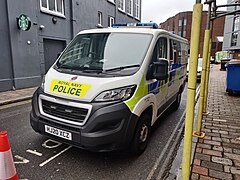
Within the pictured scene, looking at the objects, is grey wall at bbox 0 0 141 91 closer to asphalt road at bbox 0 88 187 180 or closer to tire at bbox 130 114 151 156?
asphalt road at bbox 0 88 187 180

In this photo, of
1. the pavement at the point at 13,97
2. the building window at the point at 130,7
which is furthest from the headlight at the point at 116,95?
the building window at the point at 130,7

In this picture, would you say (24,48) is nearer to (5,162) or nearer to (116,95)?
(116,95)

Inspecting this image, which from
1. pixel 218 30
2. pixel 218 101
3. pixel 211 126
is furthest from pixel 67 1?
pixel 218 30

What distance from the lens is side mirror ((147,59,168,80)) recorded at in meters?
3.28

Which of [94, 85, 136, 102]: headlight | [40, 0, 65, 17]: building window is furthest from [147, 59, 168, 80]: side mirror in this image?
[40, 0, 65, 17]: building window

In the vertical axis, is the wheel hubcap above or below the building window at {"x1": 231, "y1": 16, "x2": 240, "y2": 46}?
below

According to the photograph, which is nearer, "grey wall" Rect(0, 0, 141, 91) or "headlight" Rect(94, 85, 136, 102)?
"headlight" Rect(94, 85, 136, 102)

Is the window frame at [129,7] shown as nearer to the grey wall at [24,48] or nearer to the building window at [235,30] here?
the grey wall at [24,48]

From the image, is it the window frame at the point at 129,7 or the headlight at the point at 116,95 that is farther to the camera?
the window frame at the point at 129,7

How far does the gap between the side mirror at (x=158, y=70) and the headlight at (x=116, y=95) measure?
589 mm

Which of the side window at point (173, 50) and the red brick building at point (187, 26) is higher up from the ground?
the red brick building at point (187, 26)

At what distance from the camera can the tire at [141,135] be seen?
313cm

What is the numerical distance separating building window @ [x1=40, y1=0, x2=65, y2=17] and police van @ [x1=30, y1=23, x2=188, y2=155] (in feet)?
→ 25.0

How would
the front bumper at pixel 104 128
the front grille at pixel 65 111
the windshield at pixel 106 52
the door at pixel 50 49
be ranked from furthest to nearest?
1. the door at pixel 50 49
2. the windshield at pixel 106 52
3. the front grille at pixel 65 111
4. the front bumper at pixel 104 128
